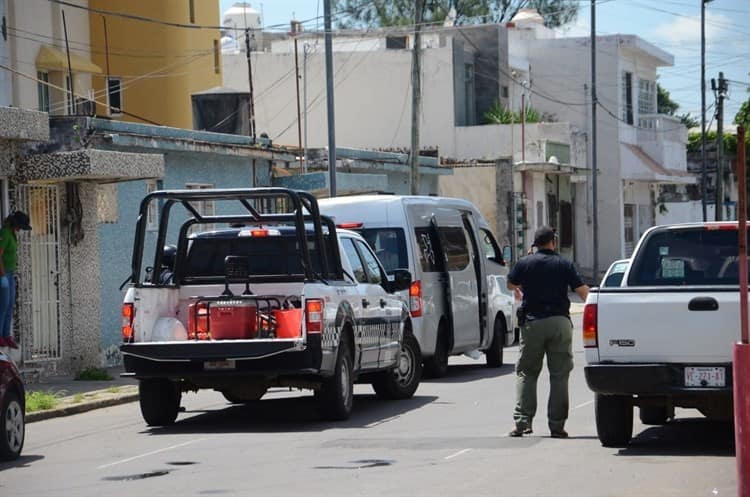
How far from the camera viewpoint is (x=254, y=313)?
14633 mm

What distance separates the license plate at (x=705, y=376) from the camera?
11.2 metres

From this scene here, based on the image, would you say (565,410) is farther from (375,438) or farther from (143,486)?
(143,486)

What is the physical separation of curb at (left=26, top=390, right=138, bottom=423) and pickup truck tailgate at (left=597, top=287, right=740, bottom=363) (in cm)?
740

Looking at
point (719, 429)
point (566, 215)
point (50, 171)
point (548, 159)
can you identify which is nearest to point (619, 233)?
point (566, 215)

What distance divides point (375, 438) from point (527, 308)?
1.80m

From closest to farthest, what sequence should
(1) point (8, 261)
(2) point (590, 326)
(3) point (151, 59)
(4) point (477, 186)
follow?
(2) point (590, 326), (1) point (8, 261), (3) point (151, 59), (4) point (477, 186)

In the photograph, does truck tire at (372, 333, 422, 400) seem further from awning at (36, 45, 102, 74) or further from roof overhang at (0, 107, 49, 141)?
awning at (36, 45, 102, 74)

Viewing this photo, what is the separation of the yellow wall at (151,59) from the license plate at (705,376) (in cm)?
3111

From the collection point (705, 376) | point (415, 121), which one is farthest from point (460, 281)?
point (415, 121)

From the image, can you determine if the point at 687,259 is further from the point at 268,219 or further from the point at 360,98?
the point at 360,98

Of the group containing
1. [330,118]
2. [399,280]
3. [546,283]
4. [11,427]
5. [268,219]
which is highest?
[330,118]

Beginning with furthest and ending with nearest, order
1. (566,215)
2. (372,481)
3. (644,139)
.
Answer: (644,139) < (566,215) < (372,481)

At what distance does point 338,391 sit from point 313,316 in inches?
38.0

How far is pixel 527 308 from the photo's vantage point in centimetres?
1311
